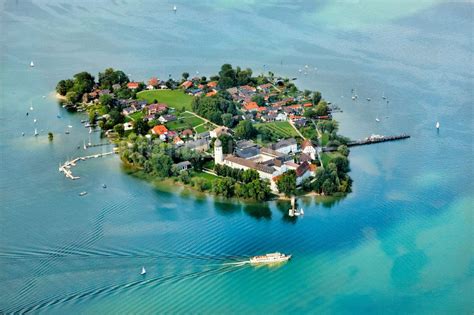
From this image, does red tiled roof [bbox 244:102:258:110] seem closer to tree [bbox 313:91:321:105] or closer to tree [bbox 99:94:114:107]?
tree [bbox 313:91:321:105]

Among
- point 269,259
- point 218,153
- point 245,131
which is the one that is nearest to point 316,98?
point 245,131

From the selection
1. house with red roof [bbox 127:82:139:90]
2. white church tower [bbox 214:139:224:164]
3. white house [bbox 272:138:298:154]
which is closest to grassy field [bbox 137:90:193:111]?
house with red roof [bbox 127:82:139:90]

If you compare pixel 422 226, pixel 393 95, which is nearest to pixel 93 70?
pixel 393 95

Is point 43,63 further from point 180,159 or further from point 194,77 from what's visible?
point 180,159

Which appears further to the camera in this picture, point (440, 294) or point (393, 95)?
point (393, 95)

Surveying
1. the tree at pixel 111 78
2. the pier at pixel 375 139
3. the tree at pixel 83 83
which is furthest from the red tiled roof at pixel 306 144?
the tree at pixel 83 83

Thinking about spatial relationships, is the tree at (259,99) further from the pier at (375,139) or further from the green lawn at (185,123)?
the pier at (375,139)
